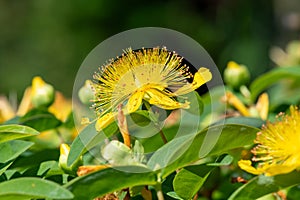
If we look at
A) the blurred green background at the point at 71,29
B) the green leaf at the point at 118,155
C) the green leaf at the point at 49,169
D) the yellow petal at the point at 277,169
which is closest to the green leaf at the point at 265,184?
the yellow petal at the point at 277,169

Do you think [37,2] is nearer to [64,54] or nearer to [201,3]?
[64,54]

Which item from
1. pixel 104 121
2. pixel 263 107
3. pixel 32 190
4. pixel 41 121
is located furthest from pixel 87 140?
pixel 263 107

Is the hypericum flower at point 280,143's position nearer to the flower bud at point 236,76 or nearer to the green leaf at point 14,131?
the green leaf at point 14,131

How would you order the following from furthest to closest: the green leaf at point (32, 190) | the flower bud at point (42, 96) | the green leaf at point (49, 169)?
the flower bud at point (42, 96) < the green leaf at point (49, 169) < the green leaf at point (32, 190)

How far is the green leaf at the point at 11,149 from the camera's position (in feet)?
2.63

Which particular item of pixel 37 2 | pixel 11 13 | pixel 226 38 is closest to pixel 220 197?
pixel 226 38

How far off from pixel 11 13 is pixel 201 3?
1.78m

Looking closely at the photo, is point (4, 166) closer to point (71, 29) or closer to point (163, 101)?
point (163, 101)

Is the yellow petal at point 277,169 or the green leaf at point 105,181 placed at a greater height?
the green leaf at point 105,181

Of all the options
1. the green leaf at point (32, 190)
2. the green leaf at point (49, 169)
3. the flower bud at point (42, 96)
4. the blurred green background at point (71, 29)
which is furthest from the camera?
the blurred green background at point (71, 29)

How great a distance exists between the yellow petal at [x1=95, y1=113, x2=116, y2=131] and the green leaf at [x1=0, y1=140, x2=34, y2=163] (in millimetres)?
103

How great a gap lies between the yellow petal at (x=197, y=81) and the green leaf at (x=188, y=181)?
10 centimetres

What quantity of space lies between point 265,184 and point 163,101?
0.16m

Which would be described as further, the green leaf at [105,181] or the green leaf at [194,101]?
the green leaf at [194,101]
